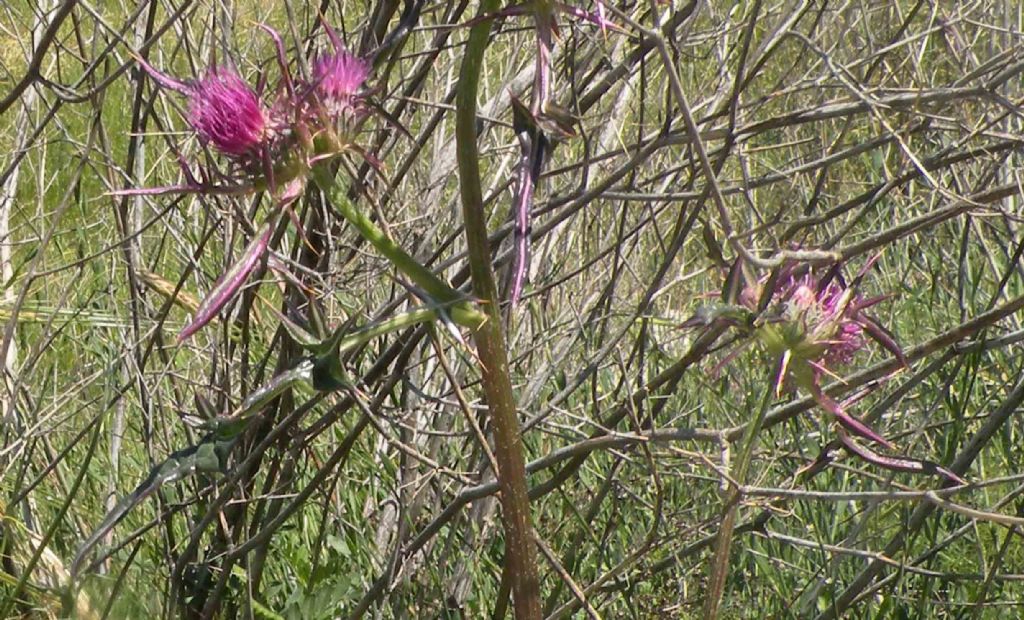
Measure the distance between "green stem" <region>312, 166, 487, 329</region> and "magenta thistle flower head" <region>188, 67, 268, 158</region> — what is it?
0.21 ft

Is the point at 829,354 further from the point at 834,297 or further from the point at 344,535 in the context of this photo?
the point at 344,535

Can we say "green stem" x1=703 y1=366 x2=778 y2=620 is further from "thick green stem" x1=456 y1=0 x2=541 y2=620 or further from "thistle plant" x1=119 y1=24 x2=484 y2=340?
"thistle plant" x1=119 y1=24 x2=484 y2=340

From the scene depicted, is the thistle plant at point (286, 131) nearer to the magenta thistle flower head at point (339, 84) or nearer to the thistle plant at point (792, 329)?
the magenta thistle flower head at point (339, 84)

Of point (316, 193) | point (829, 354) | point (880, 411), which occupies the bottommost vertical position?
point (880, 411)

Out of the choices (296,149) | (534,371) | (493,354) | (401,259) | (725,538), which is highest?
(296,149)

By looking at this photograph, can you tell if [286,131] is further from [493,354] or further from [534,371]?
[534,371]

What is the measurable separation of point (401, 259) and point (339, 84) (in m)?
0.17

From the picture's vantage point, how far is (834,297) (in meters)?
1.36

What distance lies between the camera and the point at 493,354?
1.25 m

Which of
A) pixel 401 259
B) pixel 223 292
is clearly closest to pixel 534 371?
pixel 401 259

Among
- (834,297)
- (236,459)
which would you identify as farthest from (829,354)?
(236,459)

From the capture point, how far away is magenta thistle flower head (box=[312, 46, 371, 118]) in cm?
118

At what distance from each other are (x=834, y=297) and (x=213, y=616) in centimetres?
128

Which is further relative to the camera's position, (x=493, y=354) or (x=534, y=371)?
(x=534, y=371)
